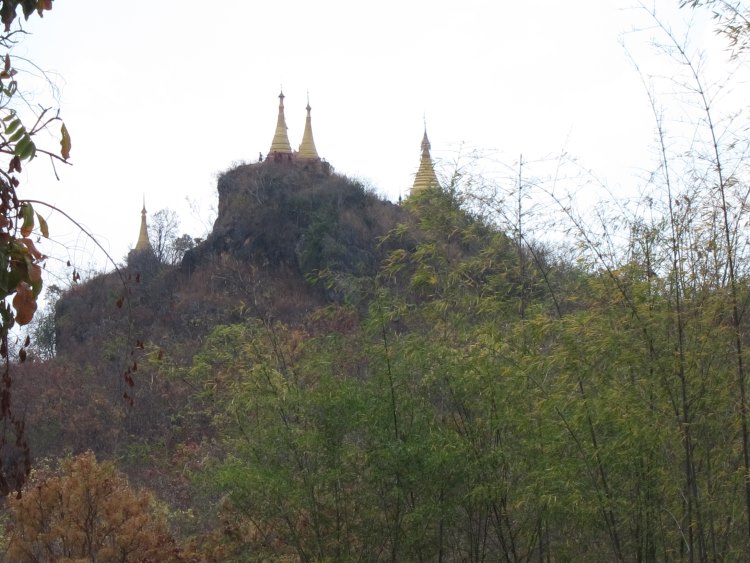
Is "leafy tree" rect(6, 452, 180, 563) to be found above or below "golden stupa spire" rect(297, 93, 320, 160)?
below

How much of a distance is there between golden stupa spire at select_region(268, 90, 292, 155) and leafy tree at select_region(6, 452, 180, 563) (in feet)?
68.1

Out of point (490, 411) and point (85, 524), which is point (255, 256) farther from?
point (490, 411)

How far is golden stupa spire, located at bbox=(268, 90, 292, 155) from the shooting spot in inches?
1131

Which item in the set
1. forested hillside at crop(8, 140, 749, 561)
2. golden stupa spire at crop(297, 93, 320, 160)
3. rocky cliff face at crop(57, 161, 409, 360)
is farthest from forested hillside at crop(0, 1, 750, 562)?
golden stupa spire at crop(297, 93, 320, 160)

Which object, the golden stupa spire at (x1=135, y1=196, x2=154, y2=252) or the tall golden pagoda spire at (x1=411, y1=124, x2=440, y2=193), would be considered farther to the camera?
the golden stupa spire at (x1=135, y1=196, x2=154, y2=252)

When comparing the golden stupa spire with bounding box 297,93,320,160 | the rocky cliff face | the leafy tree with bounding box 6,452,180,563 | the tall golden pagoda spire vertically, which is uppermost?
Result: the golden stupa spire with bounding box 297,93,320,160

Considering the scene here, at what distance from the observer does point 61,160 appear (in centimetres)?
233

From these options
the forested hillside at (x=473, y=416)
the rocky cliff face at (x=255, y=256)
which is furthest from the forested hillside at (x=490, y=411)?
the rocky cliff face at (x=255, y=256)

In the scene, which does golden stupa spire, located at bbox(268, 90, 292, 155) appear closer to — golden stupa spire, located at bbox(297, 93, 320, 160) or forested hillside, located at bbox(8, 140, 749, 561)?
golden stupa spire, located at bbox(297, 93, 320, 160)

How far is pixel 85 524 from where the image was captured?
848 cm

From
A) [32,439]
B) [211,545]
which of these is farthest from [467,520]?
[32,439]

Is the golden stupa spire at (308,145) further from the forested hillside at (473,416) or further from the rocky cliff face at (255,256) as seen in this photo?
the forested hillside at (473,416)

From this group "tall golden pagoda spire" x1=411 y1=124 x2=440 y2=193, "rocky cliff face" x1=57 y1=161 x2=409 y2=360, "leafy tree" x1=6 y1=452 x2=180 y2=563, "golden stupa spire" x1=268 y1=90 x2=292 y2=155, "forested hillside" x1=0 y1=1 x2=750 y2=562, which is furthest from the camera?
"golden stupa spire" x1=268 y1=90 x2=292 y2=155

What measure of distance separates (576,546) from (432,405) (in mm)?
1198
